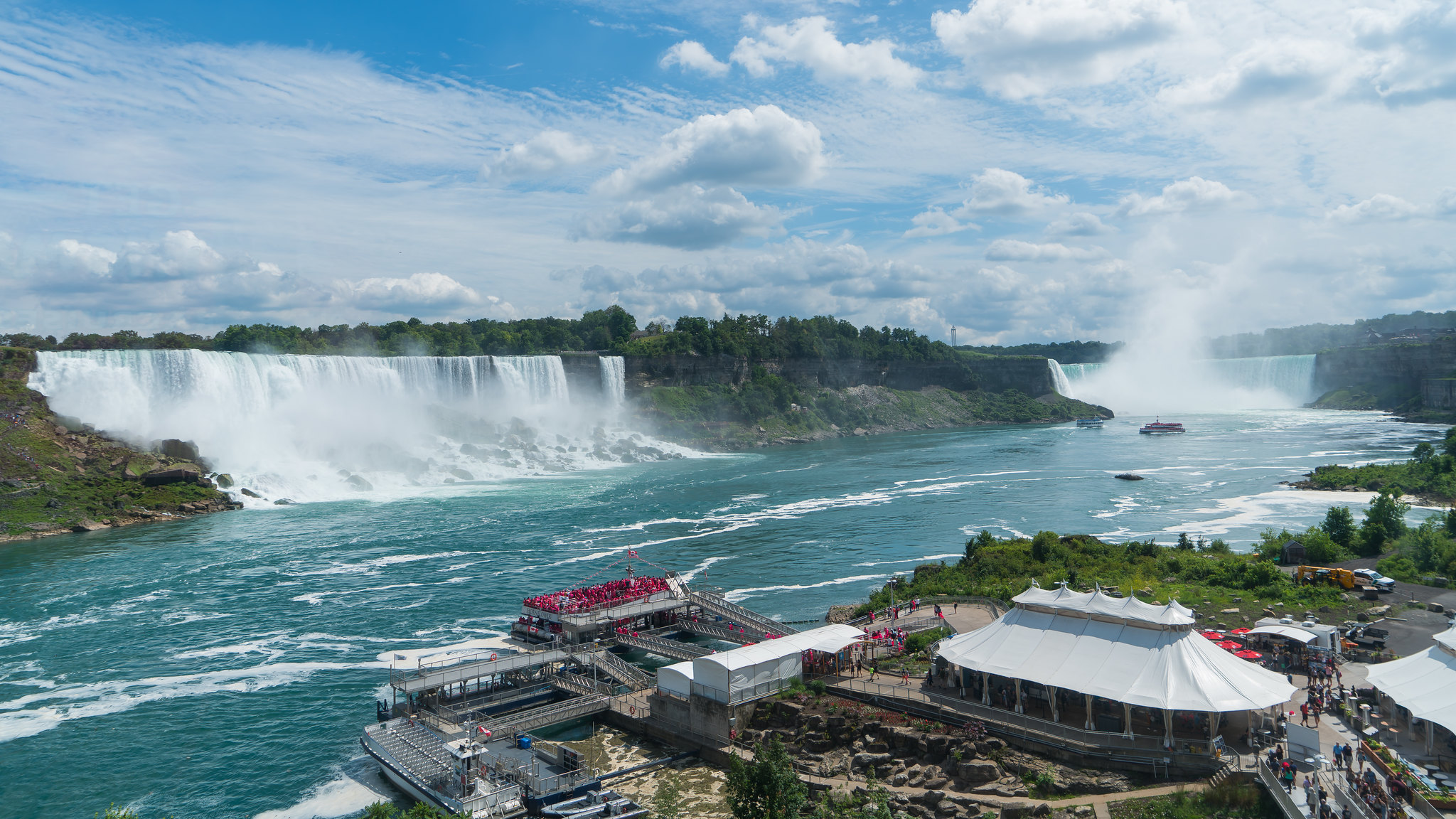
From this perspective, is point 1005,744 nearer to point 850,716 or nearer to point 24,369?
point 850,716

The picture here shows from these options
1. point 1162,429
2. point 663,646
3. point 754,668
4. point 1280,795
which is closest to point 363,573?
point 663,646

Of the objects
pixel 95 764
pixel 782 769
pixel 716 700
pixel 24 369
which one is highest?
pixel 24 369

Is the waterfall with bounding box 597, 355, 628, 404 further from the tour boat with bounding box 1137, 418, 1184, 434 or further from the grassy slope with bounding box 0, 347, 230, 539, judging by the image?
the tour boat with bounding box 1137, 418, 1184, 434

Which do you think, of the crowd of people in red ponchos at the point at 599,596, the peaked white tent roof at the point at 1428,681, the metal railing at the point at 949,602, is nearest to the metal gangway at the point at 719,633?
the crowd of people in red ponchos at the point at 599,596

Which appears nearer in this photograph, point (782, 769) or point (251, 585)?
point (782, 769)

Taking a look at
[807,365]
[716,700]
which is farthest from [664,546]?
[807,365]

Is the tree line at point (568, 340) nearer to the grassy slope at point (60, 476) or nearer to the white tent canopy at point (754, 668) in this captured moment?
the grassy slope at point (60, 476)

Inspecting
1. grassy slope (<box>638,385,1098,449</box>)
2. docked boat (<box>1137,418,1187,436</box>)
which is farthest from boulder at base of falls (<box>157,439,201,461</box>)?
docked boat (<box>1137,418,1187,436</box>)
